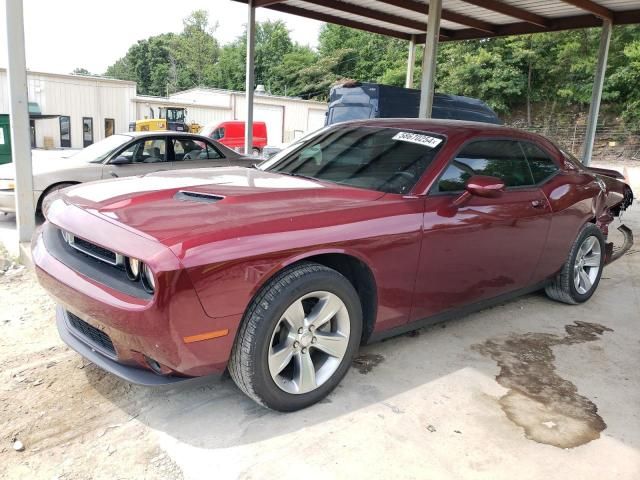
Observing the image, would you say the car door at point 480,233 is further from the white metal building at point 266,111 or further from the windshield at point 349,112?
the white metal building at point 266,111

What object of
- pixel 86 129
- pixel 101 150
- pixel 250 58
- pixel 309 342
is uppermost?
pixel 250 58

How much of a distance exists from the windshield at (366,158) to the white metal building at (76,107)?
25.3m

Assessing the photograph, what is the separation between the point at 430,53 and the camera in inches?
345

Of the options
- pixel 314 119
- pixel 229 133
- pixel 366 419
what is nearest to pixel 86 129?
pixel 229 133

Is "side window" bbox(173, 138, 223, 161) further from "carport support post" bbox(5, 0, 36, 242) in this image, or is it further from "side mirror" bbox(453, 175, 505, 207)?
"side mirror" bbox(453, 175, 505, 207)

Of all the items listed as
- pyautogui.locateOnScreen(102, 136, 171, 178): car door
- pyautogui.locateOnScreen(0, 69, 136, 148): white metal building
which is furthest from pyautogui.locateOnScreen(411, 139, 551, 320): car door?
pyautogui.locateOnScreen(0, 69, 136, 148): white metal building

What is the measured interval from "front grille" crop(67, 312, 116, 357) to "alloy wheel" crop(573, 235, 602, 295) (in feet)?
12.5

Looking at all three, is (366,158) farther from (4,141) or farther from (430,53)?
(4,141)

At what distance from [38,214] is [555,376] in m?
6.90

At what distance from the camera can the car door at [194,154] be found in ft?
25.6

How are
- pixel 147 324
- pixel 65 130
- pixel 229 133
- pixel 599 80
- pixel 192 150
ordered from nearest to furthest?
1. pixel 147 324
2. pixel 192 150
3. pixel 599 80
4. pixel 229 133
5. pixel 65 130

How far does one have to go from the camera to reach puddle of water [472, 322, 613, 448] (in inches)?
106

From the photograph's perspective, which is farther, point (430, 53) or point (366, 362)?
point (430, 53)

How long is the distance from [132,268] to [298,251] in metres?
0.77
